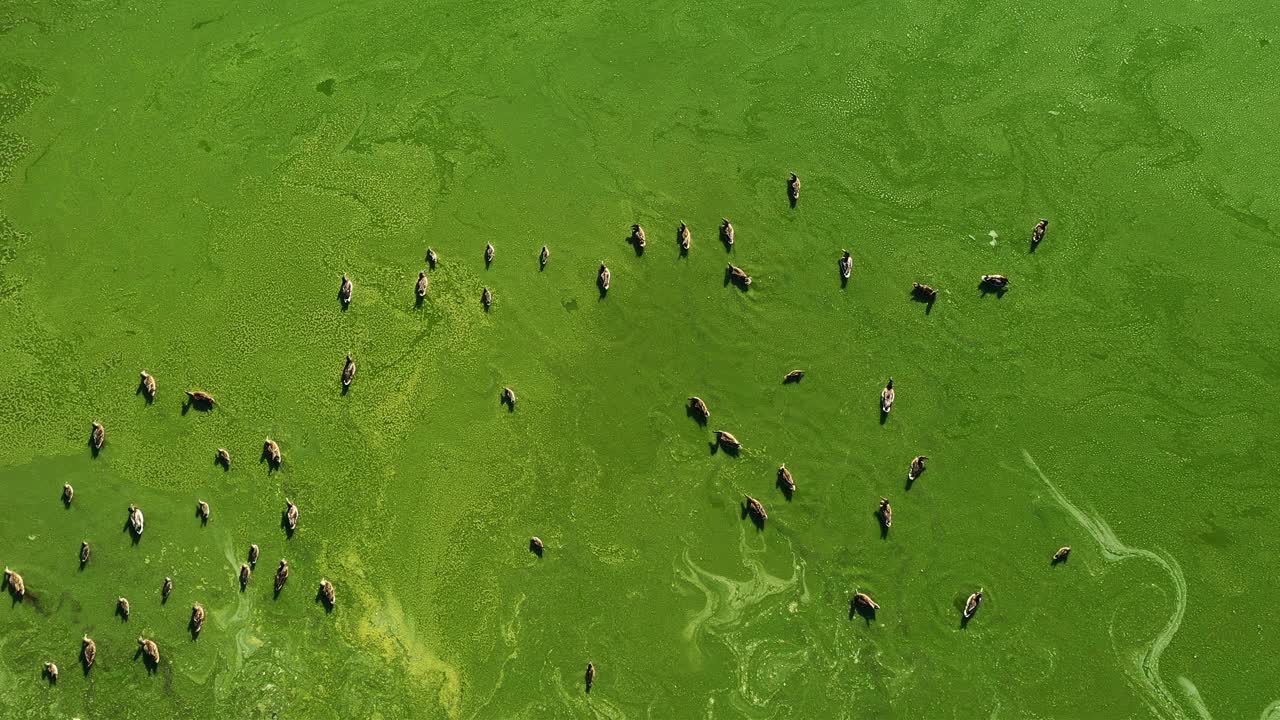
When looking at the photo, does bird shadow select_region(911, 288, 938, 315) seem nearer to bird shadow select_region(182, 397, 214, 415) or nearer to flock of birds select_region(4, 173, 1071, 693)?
flock of birds select_region(4, 173, 1071, 693)

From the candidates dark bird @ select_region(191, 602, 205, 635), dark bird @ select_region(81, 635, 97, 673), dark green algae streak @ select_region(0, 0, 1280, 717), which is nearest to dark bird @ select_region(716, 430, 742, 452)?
dark green algae streak @ select_region(0, 0, 1280, 717)

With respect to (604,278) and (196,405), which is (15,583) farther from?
(604,278)

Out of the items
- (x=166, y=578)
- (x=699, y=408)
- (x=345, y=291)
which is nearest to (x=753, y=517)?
(x=699, y=408)

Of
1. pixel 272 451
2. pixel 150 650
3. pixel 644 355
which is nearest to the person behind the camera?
pixel 150 650

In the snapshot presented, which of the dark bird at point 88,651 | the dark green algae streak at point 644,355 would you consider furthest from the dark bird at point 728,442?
the dark bird at point 88,651

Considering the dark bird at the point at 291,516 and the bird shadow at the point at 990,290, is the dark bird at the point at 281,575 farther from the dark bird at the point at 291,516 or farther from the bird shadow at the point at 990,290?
the bird shadow at the point at 990,290

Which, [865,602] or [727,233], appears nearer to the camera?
[865,602]

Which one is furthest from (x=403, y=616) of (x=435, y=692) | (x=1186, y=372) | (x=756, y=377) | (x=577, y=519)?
(x=1186, y=372)
